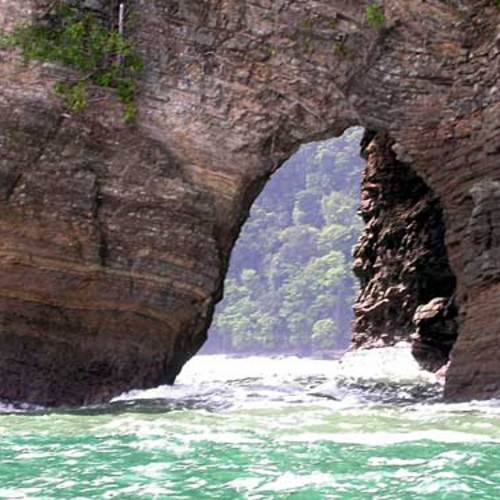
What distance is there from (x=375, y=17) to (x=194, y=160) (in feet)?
11.1

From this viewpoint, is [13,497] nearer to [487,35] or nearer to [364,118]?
[364,118]

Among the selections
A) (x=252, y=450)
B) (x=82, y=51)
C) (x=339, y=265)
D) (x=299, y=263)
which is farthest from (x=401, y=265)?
(x=299, y=263)

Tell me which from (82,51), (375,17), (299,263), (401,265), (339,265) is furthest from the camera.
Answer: (299,263)

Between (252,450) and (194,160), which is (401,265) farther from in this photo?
(252,450)

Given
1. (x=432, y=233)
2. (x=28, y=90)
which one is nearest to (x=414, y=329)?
(x=432, y=233)

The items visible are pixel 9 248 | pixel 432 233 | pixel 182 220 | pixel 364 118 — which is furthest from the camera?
pixel 432 233

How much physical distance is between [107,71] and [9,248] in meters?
2.98

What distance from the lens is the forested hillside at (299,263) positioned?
247ft

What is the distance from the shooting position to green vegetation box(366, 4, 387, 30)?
530 inches

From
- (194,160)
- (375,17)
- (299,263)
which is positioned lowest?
(194,160)

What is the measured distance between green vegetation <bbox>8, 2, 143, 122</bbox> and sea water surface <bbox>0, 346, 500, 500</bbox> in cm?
419

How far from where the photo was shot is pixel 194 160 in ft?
42.7

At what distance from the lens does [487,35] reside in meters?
13.3

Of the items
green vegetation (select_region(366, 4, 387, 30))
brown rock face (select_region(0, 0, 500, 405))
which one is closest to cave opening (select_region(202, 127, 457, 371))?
brown rock face (select_region(0, 0, 500, 405))
